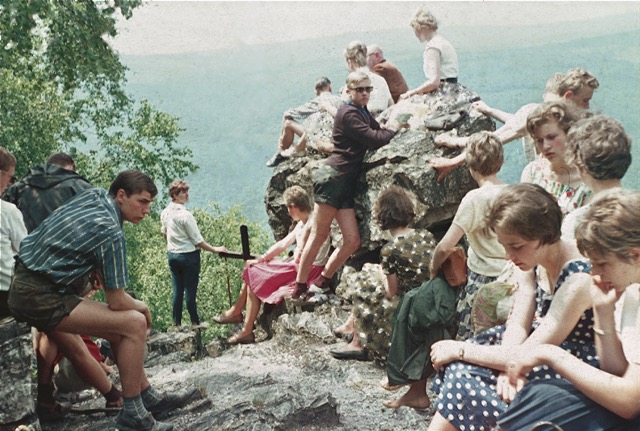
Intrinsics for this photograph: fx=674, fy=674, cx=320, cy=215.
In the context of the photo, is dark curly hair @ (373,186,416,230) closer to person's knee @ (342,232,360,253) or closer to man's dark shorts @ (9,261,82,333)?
person's knee @ (342,232,360,253)

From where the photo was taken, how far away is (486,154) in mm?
4086

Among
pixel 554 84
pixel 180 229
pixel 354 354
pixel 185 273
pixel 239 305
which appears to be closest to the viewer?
pixel 554 84

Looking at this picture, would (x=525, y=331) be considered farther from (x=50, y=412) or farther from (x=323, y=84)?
(x=323, y=84)

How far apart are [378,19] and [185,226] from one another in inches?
2975

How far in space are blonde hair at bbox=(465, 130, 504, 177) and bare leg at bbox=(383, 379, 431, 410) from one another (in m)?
1.42

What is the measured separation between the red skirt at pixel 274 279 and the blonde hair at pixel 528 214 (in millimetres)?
4689

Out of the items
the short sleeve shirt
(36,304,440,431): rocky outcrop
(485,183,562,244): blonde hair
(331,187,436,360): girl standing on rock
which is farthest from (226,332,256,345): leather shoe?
(485,183,562,244): blonde hair

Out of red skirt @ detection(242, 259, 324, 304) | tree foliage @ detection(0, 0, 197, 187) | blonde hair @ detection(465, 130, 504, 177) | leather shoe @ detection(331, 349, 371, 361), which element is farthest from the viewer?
tree foliage @ detection(0, 0, 197, 187)

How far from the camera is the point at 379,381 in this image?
5.18m

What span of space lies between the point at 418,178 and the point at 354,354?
1.88 metres

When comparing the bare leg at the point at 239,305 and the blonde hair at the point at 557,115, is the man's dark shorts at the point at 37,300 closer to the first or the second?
the blonde hair at the point at 557,115

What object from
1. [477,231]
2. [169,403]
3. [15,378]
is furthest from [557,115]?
[15,378]

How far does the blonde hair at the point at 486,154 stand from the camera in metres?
4.09

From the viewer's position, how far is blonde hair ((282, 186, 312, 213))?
A: 6992 millimetres
